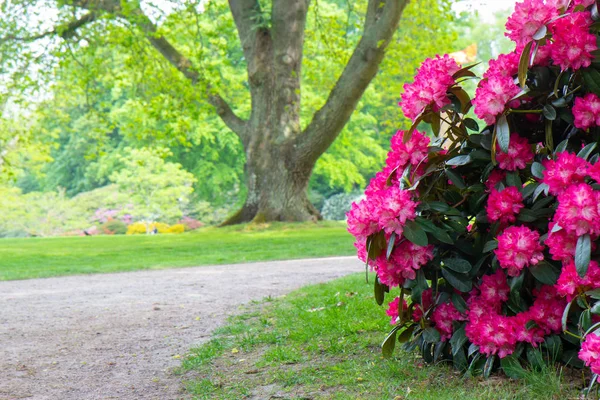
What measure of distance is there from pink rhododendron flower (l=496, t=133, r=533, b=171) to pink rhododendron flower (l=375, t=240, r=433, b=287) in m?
0.51

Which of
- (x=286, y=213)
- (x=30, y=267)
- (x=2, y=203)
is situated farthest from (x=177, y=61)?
(x=2, y=203)

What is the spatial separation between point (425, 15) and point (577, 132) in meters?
14.6

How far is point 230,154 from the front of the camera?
1286 inches

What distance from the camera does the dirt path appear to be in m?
3.91

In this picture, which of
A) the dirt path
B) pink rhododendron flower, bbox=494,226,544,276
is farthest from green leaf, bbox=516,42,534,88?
the dirt path

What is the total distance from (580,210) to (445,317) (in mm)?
949

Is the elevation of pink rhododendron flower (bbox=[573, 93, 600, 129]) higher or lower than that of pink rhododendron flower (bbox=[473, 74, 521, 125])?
lower

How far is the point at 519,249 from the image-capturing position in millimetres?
2916

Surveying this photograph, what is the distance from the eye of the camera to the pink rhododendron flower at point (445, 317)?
3314 millimetres

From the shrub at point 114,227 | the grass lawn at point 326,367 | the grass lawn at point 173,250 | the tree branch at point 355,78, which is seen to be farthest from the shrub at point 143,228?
the grass lawn at point 326,367

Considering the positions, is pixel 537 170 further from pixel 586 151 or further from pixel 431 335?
pixel 431 335

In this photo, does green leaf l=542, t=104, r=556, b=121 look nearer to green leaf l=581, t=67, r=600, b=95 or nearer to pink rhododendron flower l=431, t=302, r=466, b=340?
green leaf l=581, t=67, r=600, b=95

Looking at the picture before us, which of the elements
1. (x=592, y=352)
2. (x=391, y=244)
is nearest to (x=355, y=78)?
(x=391, y=244)

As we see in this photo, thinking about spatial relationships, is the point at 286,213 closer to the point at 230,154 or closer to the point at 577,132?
the point at 577,132
